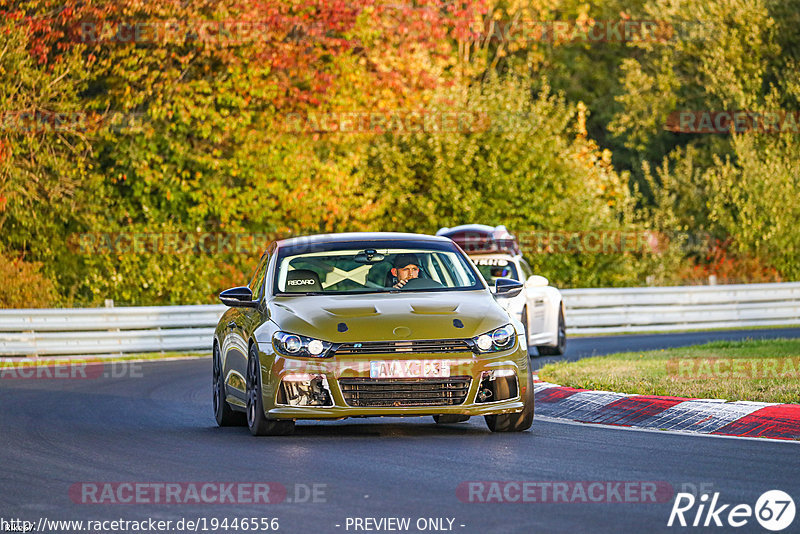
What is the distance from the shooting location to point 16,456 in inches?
438

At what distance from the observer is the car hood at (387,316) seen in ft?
37.6

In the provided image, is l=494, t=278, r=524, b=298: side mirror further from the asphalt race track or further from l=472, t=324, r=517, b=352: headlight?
the asphalt race track

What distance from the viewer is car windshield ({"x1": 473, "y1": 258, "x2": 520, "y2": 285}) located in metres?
22.0

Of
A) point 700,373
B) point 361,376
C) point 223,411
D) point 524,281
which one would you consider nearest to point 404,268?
point 361,376
